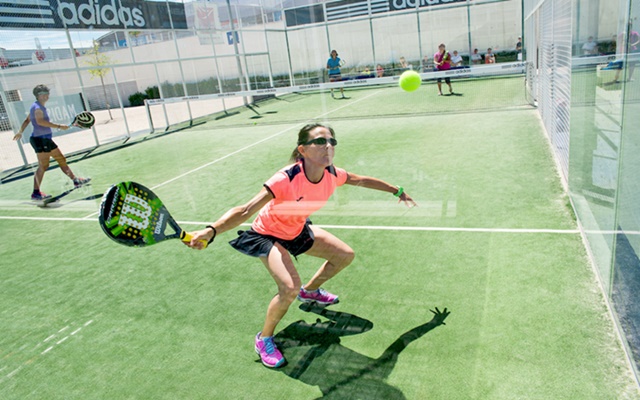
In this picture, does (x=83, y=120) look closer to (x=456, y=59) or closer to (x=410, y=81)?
(x=410, y=81)

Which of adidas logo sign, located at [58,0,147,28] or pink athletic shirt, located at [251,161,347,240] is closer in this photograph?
pink athletic shirt, located at [251,161,347,240]

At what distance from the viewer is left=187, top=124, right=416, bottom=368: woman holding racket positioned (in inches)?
106

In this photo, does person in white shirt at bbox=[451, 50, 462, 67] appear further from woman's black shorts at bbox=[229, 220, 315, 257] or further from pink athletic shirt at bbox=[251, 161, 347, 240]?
woman's black shorts at bbox=[229, 220, 315, 257]

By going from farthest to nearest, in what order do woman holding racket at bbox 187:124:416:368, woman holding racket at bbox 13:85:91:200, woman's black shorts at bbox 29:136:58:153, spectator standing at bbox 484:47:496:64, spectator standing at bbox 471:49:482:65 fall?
1. spectator standing at bbox 484:47:496:64
2. spectator standing at bbox 471:49:482:65
3. woman's black shorts at bbox 29:136:58:153
4. woman holding racket at bbox 13:85:91:200
5. woman holding racket at bbox 187:124:416:368

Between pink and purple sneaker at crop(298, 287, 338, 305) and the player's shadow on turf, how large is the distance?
8cm

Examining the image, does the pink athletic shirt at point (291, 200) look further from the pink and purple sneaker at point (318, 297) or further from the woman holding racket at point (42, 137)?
the woman holding racket at point (42, 137)

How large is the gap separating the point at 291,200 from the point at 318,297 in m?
0.91

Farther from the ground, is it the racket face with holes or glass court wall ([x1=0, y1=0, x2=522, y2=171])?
glass court wall ([x1=0, y1=0, x2=522, y2=171])

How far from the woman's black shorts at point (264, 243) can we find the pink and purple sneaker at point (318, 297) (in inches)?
18.7

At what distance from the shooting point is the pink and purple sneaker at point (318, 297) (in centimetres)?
338

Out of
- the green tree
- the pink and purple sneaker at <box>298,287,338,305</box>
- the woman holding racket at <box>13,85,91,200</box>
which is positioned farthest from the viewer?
the green tree

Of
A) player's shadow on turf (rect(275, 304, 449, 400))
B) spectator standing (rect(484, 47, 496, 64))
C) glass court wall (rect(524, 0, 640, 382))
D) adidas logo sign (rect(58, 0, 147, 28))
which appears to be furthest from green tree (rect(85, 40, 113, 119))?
player's shadow on turf (rect(275, 304, 449, 400))

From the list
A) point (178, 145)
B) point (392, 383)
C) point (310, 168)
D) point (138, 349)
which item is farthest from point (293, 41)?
point (178, 145)

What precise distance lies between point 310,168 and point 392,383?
132 centimetres
